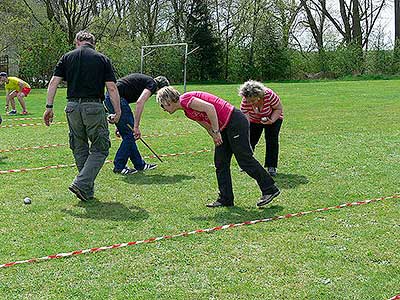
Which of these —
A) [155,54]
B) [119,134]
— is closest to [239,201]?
[119,134]

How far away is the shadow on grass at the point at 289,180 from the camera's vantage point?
7359 mm

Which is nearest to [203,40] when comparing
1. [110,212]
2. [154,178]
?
[154,178]

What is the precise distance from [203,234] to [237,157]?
113 centimetres

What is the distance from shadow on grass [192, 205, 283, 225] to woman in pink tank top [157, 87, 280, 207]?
10cm

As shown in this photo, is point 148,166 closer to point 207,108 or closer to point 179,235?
point 207,108

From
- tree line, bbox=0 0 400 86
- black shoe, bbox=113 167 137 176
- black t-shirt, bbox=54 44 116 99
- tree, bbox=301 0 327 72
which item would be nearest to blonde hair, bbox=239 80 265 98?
black t-shirt, bbox=54 44 116 99

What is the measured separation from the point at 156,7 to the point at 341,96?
79.4 ft

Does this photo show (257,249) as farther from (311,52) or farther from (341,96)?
(311,52)

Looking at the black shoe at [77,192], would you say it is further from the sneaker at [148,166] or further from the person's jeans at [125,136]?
the sneaker at [148,166]

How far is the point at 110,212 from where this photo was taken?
6.20 m

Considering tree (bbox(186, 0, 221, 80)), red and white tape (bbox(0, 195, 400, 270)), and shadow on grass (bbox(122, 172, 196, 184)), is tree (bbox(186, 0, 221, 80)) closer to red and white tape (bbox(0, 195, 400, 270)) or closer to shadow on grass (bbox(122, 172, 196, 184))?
shadow on grass (bbox(122, 172, 196, 184))

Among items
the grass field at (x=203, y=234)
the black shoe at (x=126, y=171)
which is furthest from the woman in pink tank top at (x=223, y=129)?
the black shoe at (x=126, y=171)

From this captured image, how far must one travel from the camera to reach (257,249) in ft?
16.1

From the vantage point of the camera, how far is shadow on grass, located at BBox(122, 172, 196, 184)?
772 cm
